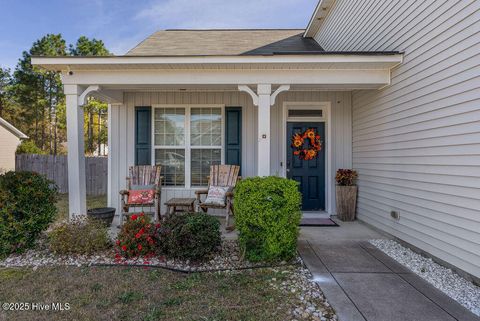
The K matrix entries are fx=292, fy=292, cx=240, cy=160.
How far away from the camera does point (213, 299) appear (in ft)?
8.33

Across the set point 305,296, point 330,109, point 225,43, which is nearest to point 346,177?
point 330,109

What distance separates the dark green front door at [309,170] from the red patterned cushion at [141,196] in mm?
2672

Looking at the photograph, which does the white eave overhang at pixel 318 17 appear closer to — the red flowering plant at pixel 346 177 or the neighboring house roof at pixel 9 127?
the red flowering plant at pixel 346 177

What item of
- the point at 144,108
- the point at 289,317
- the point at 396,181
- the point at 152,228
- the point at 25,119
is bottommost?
the point at 289,317

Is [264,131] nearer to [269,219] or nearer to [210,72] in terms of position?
[210,72]

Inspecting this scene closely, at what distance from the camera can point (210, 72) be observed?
4352mm

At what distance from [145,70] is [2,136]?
15.0m

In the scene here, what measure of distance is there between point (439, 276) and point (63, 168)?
11.6 meters

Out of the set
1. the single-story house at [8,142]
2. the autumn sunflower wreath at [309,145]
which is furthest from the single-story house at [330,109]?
the single-story house at [8,142]

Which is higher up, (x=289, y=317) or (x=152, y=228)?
(x=152, y=228)

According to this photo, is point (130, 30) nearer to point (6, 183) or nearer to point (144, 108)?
point (144, 108)

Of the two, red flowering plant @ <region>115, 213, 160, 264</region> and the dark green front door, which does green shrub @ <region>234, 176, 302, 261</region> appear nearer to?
red flowering plant @ <region>115, 213, 160, 264</region>

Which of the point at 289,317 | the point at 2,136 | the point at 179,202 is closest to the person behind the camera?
the point at 289,317

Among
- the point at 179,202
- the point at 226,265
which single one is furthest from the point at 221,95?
the point at 226,265
